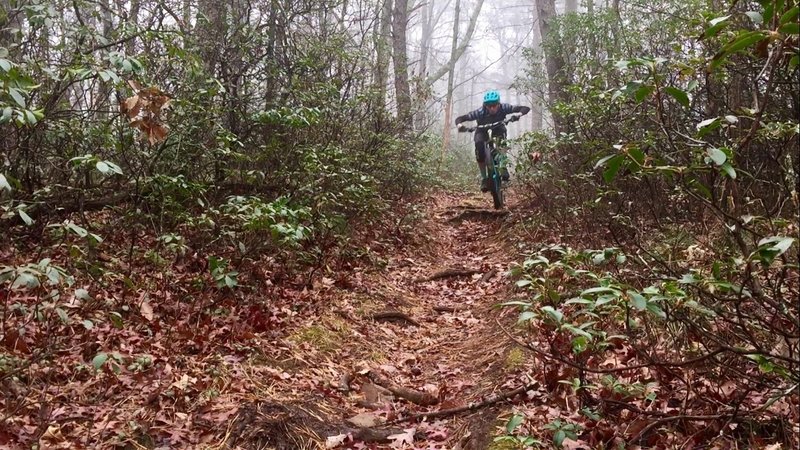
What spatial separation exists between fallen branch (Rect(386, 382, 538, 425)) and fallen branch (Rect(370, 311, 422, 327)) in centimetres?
194

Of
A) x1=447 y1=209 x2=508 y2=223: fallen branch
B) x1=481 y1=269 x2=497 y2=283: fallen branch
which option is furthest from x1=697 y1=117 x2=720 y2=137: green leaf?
x1=447 y1=209 x2=508 y2=223: fallen branch

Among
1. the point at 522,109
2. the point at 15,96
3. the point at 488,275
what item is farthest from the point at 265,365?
the point at 522,109

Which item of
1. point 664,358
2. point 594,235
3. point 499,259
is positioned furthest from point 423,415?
point 499,259

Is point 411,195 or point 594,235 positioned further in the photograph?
point 411,195

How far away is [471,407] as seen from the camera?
3680 millimetres

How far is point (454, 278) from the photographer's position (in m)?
7.27

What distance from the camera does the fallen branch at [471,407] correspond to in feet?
11.9

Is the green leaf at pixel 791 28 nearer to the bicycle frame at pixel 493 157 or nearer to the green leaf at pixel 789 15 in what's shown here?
the green leaf at pixel 789 15

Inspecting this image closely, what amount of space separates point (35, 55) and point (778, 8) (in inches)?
240

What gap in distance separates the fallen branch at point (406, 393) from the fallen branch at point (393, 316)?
51.6 inches

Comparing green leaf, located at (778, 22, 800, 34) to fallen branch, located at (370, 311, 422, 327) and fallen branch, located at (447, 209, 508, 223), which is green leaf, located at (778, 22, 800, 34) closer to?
fallen branch, located at (370, 311, 422, 327)

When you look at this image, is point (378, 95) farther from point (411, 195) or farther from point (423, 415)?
point (423, 415)

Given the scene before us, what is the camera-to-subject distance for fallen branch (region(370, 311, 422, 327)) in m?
5.68

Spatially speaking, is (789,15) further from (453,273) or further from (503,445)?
(453,273)
